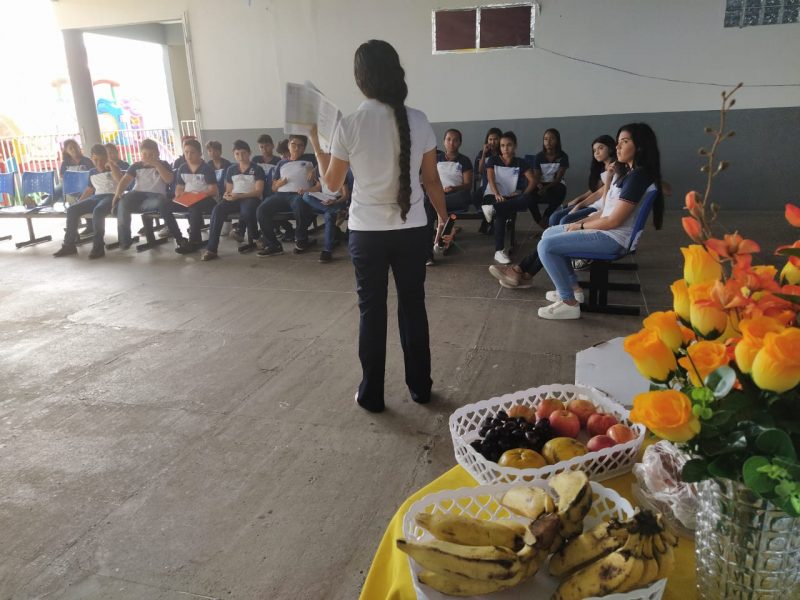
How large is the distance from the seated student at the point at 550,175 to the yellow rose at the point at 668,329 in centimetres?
513

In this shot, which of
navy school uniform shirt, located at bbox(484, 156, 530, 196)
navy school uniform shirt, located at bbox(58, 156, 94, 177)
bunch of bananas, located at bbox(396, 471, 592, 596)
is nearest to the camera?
bunch of bananas, located at bbox(396, 471, 592, 596)

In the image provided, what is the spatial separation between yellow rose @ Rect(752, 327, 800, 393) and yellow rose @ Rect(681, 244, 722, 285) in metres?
0.15

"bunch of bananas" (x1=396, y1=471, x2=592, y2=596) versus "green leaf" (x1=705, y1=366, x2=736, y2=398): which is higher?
"green leaf" (x1=705, y1=366, x2=736, y2=398)

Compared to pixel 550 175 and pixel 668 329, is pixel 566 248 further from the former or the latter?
pixel 668 329

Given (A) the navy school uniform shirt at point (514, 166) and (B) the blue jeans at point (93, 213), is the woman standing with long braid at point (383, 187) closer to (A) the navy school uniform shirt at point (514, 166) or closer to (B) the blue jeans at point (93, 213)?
(A) the navy school uniform shirt at point (514, 166)

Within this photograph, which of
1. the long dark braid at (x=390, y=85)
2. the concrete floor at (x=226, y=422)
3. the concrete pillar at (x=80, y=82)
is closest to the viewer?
the concrete floor at (x=226, y=422)

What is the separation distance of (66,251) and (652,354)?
702 cm

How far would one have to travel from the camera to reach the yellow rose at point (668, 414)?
648 mm

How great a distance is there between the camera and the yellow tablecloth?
2.93 feet

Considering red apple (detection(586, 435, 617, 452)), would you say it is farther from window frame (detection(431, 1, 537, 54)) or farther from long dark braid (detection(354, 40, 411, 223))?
window frame (detection(431, 1, 537, 54))

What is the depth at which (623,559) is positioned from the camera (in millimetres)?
778

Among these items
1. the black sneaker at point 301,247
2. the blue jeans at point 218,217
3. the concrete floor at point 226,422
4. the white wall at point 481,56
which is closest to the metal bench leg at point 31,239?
the concrete floor at point 226,422

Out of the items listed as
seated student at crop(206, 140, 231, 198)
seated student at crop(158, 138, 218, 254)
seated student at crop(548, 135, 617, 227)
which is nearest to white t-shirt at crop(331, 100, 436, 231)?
seated student at crop(548, 135, 617, 227)

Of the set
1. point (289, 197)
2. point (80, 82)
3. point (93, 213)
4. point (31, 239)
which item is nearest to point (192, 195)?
point (289, 197)
